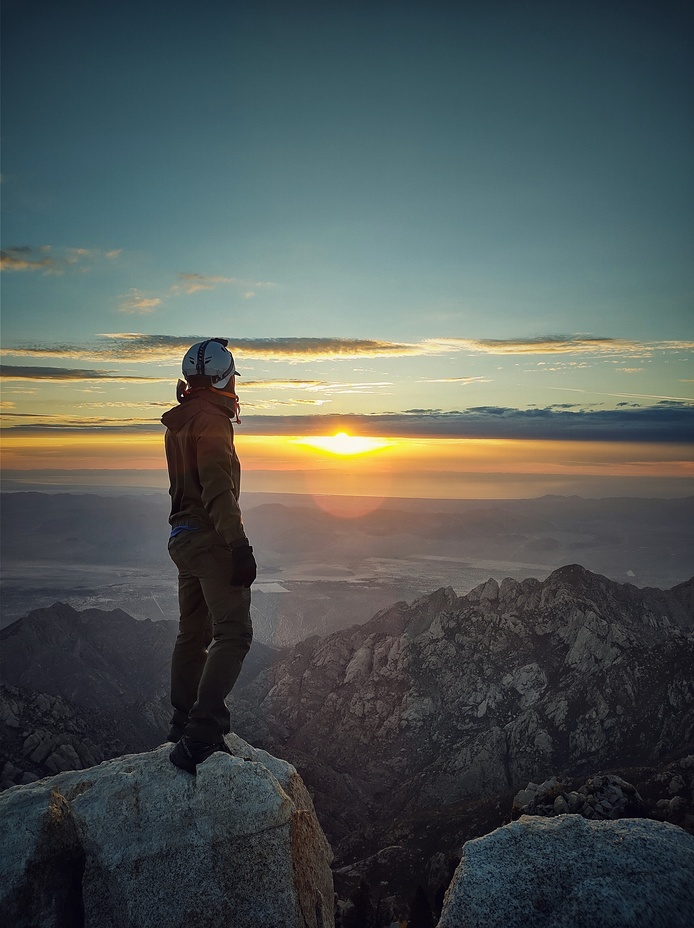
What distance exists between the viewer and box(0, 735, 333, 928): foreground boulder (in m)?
6.34

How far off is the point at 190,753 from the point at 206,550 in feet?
7.92

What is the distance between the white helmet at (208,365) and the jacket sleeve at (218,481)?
2.10 feet

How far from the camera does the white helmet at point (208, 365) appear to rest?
787cm

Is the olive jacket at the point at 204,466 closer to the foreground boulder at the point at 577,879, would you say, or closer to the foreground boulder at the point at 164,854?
the foreground boulder at the point at 164,854

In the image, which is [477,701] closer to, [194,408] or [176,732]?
[176,732]

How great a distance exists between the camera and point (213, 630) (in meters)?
7.54

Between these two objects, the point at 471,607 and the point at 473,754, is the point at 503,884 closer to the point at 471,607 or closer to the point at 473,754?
the point at 473,754

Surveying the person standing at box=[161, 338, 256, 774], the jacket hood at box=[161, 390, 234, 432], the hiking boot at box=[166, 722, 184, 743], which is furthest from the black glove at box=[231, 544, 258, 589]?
the hiking boot at box=[166, 722, 184, 743]

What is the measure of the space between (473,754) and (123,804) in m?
47.4

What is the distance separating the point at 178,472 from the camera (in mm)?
7961

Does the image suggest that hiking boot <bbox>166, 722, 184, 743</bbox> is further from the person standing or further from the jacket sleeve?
the jacket sleeve

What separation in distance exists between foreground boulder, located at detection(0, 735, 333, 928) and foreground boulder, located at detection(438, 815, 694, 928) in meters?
1.86

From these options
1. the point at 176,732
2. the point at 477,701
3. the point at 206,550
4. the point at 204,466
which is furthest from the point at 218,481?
the point at 477,701

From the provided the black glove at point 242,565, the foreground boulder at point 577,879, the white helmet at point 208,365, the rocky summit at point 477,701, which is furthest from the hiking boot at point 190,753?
the rocky summit at point 477,701
